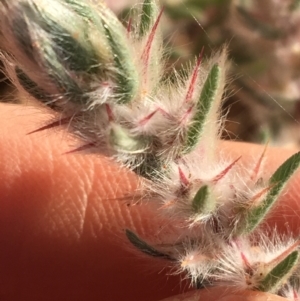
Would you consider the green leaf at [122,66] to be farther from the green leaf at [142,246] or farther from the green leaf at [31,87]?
the green leaf at [142,246]

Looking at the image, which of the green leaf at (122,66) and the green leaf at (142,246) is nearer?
the green leaf at (122,66)

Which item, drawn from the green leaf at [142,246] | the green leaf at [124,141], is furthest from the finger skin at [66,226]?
the green leaf at [124,141]

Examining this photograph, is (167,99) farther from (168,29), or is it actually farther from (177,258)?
(168,29)

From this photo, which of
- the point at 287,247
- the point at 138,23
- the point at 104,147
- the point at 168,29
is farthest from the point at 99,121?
the point at 168,29

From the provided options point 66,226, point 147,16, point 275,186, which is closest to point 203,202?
point 275,186

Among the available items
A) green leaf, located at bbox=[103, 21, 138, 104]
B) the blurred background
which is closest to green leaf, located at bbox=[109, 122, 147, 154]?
green leaf, located at bbox=[103, 21, 138, 104]

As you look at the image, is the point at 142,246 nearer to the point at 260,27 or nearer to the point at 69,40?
the point at 69,40

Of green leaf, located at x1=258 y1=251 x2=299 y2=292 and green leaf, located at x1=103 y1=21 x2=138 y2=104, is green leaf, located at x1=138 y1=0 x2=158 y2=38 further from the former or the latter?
green leaf, located at x1=258 y1=251 x2=299 y2=292
